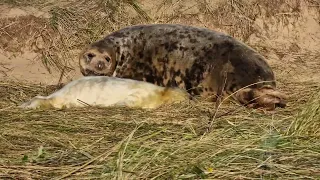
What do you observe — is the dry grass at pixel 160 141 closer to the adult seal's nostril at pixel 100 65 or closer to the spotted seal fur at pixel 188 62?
the spotted seal fur at pixel 188 62

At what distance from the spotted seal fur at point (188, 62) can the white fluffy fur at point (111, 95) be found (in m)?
0.61

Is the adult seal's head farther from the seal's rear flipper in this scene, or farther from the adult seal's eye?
the seal's rear flipper

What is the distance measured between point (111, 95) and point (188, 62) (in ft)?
3.76

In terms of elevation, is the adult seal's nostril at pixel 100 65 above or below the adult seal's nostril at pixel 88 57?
below

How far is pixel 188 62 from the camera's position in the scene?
6.41 meters

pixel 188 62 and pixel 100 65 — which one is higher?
pixel 188 62

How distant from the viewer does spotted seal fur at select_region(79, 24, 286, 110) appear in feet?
19.1

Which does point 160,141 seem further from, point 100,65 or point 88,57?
point 88,57

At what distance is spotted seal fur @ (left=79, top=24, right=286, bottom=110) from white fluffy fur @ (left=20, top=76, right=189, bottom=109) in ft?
2.01

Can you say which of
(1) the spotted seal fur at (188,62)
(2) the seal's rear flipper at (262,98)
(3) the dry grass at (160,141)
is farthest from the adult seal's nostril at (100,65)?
(2) the seal's rear flipper at (262,98)

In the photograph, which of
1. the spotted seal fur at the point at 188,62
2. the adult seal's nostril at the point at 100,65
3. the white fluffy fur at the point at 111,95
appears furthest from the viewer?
the adult seal's nostril at the point at 100,65

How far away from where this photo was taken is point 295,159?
12.3 ft

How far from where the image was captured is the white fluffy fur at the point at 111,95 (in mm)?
5488

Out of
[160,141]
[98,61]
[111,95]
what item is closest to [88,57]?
[98,61]
